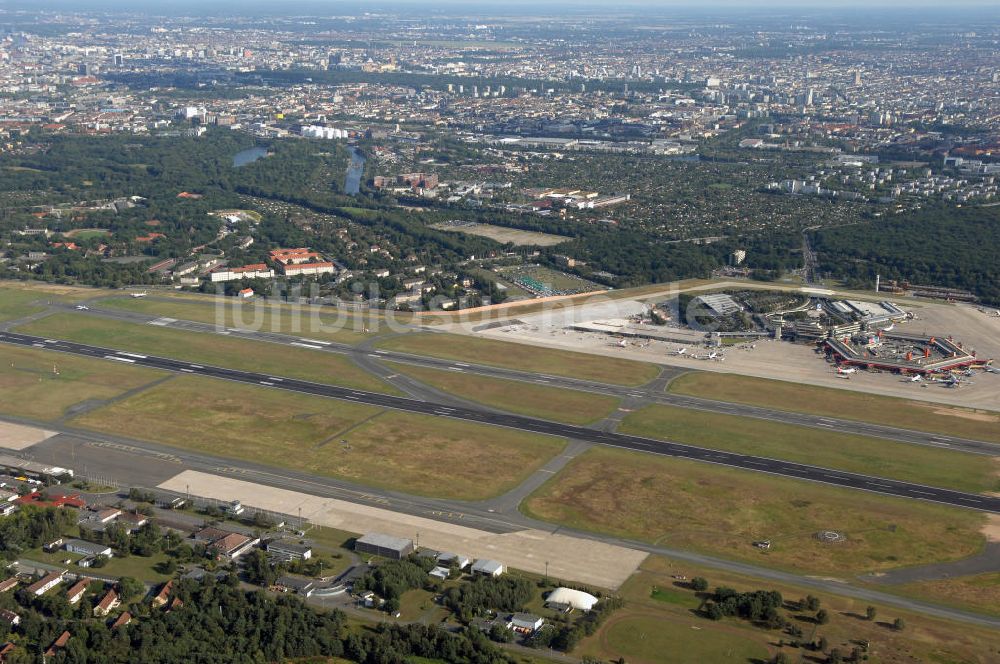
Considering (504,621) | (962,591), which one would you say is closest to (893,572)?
(962,591)

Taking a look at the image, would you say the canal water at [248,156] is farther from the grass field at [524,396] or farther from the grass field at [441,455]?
the grass field at [441,455]

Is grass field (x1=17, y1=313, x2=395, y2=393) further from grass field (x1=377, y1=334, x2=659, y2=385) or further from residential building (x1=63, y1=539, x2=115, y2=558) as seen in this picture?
residential building (x1=63, y1=539, x2=115, y2=558)

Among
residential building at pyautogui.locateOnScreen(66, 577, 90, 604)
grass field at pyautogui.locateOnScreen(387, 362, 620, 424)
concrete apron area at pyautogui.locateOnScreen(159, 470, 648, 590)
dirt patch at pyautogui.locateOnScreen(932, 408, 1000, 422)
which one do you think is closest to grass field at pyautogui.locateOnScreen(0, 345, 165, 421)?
concrete apron area at pyautogui.locateOnScreen(159, 470, 648, 590)

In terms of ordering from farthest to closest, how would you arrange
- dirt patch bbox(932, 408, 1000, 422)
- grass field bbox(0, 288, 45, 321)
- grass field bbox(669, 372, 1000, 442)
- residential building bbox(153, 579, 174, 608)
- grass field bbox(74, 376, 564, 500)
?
grass field bbox(0, 288, 45, 321), dirt patch bbox(932, 408, 1000, 422), grass field bbox(669, 372, 1000, 442), grass field bbox(74, 376, 564, 500), residential building bbox(153, 579, 174, 608)

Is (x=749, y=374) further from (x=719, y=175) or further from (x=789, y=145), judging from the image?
(x=789, y=145)

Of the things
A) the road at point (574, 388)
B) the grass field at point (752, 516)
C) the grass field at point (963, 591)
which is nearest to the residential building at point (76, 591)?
the grass field at point (752, 516)

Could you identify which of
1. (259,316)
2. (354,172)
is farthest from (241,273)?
(354,172)
